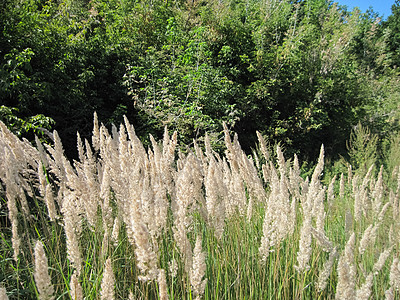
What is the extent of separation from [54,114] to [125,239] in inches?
232

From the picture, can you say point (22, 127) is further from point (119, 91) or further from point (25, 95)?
point (119, 91)

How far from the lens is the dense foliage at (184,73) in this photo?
6.47m

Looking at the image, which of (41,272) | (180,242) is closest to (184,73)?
(180,242)

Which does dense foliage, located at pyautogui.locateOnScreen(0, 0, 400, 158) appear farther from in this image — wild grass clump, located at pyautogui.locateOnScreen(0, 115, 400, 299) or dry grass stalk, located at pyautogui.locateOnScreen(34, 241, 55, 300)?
dry grass stalk, located at pyautogui.locateOnScreen(34, 241, 55, 300)

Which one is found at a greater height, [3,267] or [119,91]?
[119,91]

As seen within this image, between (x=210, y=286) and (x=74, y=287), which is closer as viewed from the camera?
(x=74, y=287)

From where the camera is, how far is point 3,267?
201 centimetres

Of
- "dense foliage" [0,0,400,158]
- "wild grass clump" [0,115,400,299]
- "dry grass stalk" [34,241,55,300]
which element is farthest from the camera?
"dense foliage" [0,0,400,158]

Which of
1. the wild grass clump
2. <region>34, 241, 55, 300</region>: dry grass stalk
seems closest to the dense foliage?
the wild grass clump

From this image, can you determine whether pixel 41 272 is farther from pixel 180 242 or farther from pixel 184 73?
pixel 184 73

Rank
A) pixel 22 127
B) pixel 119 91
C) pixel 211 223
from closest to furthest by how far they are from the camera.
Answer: pixel 211 223
pixel 22 127
pixel 119 91

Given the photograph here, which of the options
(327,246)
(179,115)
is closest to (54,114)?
(179,115)

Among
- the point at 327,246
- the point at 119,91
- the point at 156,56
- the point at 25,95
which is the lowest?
the point at 327,246

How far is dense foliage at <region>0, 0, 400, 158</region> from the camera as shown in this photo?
255 inches
